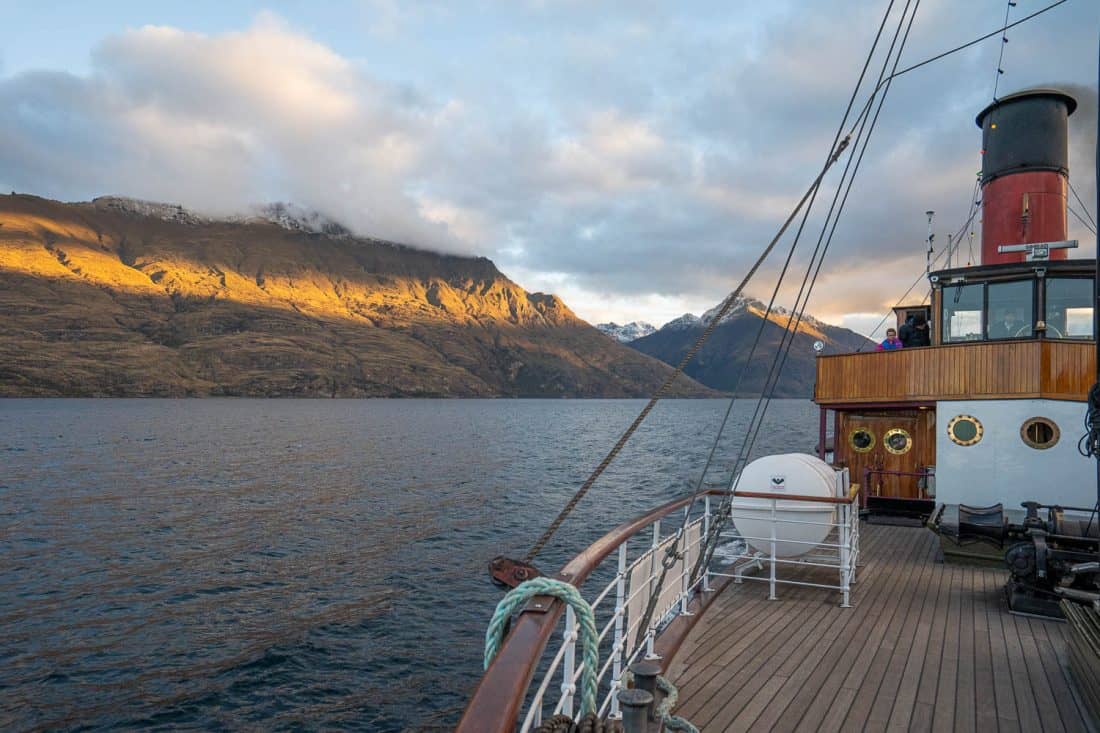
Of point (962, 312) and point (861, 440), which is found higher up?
point (962, 312)

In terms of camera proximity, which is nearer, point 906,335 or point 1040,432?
point 1040,432

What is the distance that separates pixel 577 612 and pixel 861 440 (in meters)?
15.7

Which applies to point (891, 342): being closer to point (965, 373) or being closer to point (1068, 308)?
point (965, 373)

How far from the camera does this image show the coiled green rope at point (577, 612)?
2.22m

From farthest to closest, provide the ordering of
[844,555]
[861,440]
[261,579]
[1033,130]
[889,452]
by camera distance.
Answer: [261,579] → [861,440] → [889,452] → [1033,130] → [844,555]

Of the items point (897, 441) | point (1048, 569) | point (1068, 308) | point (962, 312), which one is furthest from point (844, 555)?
point (897, 441)

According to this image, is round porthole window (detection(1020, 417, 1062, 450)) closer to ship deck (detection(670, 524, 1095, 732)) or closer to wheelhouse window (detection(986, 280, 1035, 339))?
wheelhouse window (detection(986, 280, 1035, 339))

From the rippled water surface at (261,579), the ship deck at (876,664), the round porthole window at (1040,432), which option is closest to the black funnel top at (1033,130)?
the round porthole window at (1040,432)

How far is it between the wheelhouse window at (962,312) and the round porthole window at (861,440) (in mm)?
3140

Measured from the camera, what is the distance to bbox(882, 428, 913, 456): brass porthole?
50.7 feet

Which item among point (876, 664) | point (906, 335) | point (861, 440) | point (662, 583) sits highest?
point (906, 335)

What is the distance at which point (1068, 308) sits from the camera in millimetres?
12680

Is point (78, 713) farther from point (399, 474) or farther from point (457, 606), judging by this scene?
point (399, 474)

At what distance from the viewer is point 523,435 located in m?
77.4
